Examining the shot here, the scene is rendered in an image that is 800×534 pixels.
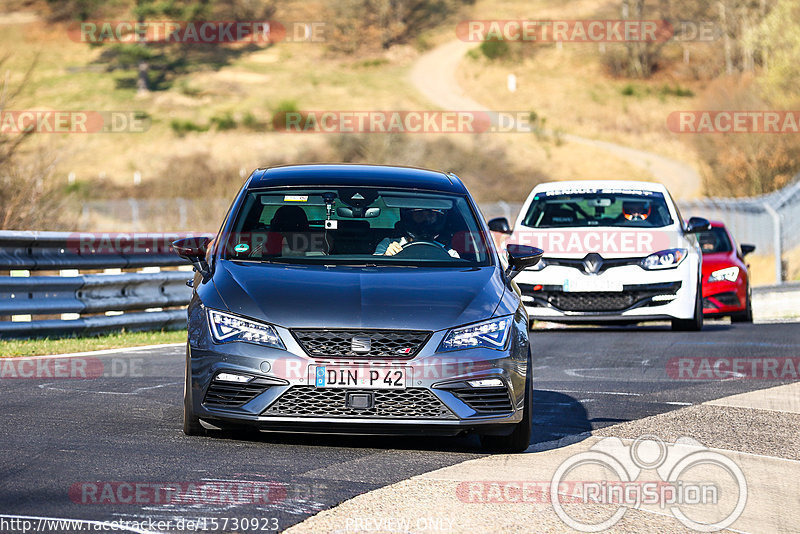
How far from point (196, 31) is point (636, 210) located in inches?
3587

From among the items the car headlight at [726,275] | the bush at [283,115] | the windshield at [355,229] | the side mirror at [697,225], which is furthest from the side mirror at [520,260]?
the bush at [283,115]

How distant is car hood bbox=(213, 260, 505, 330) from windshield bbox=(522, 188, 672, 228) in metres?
8.64

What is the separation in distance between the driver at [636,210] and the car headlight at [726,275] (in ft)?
7.88

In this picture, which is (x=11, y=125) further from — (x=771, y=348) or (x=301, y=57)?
(x=301, y=57)

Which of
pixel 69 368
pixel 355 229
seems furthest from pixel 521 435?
pixel 69 368

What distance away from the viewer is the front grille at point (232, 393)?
6.88 m

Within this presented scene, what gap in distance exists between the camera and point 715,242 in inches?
757

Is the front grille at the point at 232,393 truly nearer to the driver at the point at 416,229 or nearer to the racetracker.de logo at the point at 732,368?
the driver at the point at 416,229

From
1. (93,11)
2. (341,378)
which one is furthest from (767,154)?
(93,11)

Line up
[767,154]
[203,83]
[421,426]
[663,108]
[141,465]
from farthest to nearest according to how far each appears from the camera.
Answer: [203,83] < [663,108] < [767,154] < [421,426] < [141,465]

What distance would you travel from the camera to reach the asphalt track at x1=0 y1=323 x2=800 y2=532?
18.5 feet

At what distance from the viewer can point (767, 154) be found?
44875 millimetres

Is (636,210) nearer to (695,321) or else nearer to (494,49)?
(695,321)

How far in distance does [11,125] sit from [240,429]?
12.9 m
